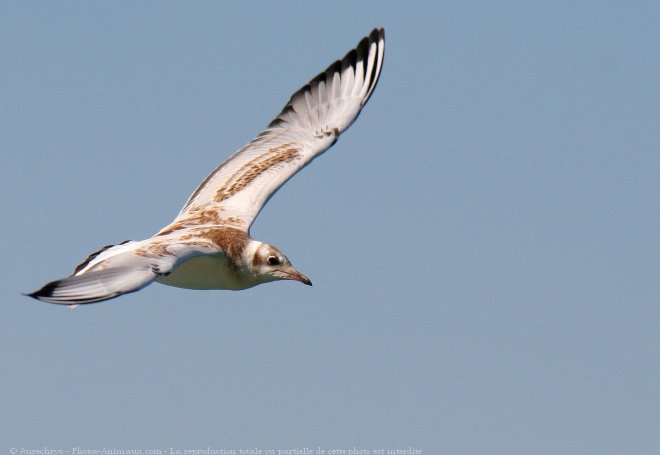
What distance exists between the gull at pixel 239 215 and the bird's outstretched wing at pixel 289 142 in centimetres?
2

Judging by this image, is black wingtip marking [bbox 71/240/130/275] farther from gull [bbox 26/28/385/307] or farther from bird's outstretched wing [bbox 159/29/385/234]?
bird's outstretched wing [bbox 159/29/385/234]

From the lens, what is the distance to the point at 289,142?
26.5m

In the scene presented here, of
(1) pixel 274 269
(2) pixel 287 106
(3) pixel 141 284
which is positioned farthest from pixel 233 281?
(2) pixel 287 106

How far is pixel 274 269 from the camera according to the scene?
21.9m

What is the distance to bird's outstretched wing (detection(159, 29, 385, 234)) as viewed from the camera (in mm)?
24453

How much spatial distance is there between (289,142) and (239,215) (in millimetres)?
3036

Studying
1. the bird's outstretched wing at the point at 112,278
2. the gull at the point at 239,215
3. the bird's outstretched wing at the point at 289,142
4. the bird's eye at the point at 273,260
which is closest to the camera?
the bird's outstretched wing at the point at 112,278

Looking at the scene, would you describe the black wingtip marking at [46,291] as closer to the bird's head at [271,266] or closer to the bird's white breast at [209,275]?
the bird's white breast at [209,275]

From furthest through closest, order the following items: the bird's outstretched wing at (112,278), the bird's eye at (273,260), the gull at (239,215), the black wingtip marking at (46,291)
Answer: the bird's eye at (273,260) → the gull at (239,215) → the bird's outstretched wing at (112,278) → the black wingtip marking at (46,291)

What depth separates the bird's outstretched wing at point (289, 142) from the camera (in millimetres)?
24453

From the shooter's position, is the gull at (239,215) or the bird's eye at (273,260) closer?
the gull at (239,215)

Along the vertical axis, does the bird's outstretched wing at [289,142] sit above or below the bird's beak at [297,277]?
above

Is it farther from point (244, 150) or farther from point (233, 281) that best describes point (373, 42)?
point (233, 281)

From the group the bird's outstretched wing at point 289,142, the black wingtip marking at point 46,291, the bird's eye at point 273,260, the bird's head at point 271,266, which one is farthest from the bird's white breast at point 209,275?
the black wingtip marking at point 46,291
